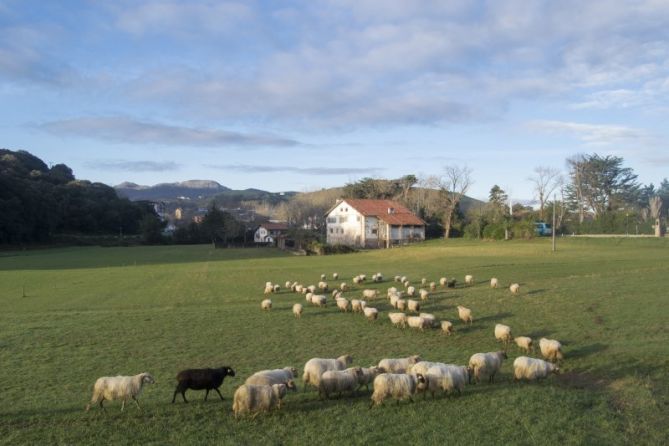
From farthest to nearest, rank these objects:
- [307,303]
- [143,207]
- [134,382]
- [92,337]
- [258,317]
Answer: [143,207] < [307,303] < [258,317] < [92,337] < [134,382]

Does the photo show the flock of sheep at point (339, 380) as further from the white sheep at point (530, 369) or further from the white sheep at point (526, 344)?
the white sheep at point (526, 344)

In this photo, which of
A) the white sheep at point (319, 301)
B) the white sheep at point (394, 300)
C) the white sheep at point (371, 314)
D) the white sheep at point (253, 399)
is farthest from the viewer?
the white sheep at point (319, 301)

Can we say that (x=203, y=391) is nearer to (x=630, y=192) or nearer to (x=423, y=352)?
(x=423, y=352)

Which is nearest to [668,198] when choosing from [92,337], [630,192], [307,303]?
[630,192]

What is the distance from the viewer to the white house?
82.9 m

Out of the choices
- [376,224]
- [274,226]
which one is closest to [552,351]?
[376,224]

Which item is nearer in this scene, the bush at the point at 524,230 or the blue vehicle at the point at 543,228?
the bush at the point at 524,230

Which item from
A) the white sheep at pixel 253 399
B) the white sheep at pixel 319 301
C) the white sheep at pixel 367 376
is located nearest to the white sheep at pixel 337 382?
the white sheep at pixel 367 376

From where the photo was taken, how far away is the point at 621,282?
27594 millimetres

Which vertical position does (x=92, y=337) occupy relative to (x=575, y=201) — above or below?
below

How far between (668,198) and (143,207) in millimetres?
142852

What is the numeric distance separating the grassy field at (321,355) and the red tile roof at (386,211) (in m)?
46.8

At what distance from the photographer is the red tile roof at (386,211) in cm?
8356

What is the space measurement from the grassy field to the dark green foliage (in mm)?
61013
